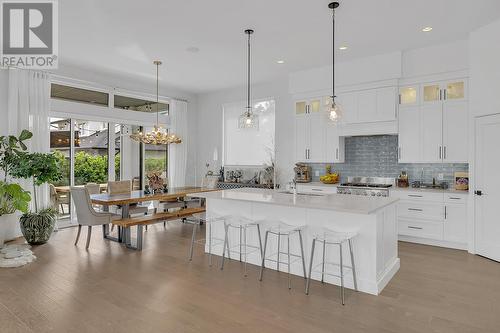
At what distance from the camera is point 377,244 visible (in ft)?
11.4

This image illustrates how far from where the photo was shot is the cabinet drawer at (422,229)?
5207 millimetres

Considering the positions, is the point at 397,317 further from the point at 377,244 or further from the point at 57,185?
the point at 57,185

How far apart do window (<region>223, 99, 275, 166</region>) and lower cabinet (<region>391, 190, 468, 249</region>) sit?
10.5 ft

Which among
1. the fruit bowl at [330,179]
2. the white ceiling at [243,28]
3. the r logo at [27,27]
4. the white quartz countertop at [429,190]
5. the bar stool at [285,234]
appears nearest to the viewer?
the bar stool at [285,234]

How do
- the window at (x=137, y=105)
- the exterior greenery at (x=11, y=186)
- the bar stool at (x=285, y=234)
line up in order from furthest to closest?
1. the window at (x=137, y=105)
2. the exterior greenery at (x=11, y=186)
3. the bar stool at (x=285, y=234)

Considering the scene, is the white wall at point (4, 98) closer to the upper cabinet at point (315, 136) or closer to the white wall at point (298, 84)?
the white wall at point (298, 84)

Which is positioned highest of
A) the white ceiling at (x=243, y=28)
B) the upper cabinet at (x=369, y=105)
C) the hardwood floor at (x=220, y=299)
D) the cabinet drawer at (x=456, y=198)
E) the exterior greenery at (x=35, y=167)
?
the white ceiling at (x=243, y=28)

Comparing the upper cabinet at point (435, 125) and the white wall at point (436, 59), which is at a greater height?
Result: the white wall at point (436, 59)

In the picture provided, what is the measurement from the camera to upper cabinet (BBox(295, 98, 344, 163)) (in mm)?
6492

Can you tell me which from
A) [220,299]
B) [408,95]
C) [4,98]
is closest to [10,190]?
[4,98]

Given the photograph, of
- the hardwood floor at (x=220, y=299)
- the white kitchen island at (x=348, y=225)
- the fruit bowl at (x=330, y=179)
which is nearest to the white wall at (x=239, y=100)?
the fruit bowl at (x=330, y=179)

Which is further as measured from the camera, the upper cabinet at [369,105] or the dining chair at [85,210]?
the upper cabinet at [369,105]

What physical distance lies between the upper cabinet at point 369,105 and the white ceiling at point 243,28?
0.69 metres

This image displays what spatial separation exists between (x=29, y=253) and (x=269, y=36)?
183 inches
